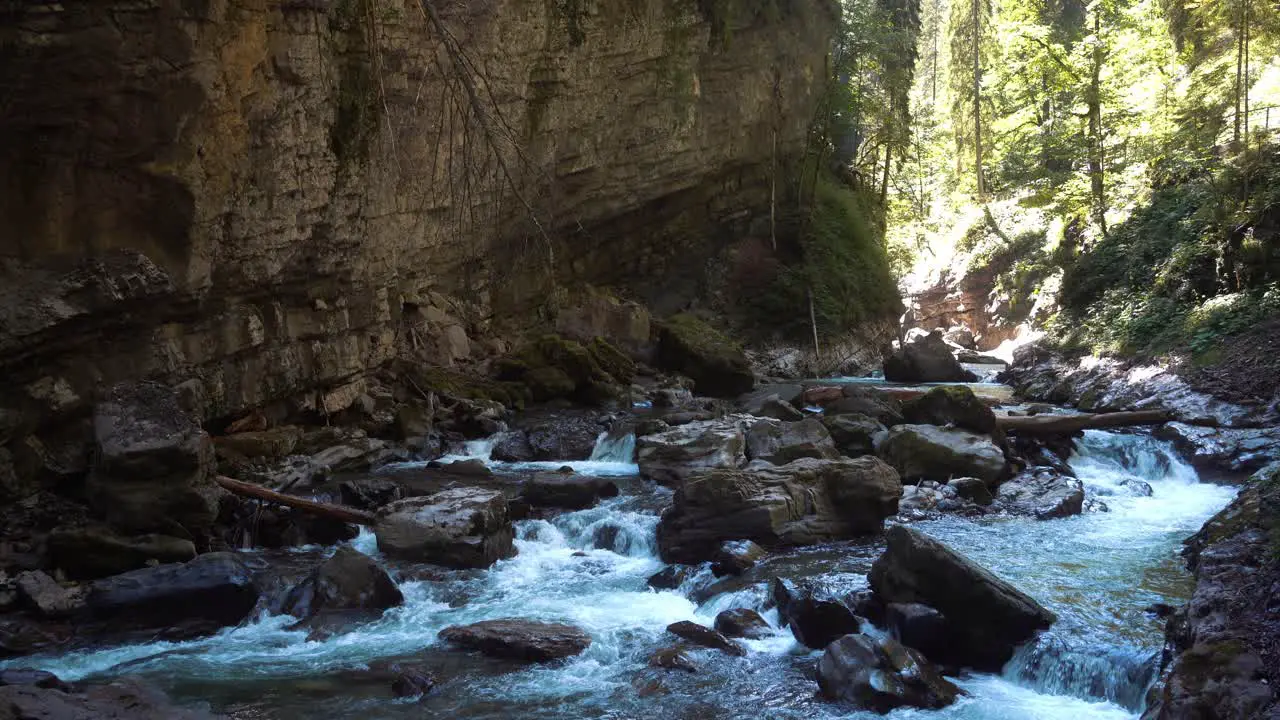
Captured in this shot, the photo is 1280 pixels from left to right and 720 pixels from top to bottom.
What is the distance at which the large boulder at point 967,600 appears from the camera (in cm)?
685

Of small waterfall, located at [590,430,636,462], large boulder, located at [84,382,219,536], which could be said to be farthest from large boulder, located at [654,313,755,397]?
large boulder, located at [84,382,219,536]

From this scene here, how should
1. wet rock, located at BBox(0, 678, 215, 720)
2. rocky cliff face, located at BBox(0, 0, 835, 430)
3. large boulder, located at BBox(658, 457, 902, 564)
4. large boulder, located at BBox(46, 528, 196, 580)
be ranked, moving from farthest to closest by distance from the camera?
1. large boulder, located at BBox(658, 457, 902, 564)
2. rocky cliff face, located at BBox(0, 0, 835, 430)
3. large boulder, located at BBox(46, 528, 196, 580)
4. wet rock, located at BBox(0, 678, 215, 720)

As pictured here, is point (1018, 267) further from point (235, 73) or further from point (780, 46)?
point (235, 73)

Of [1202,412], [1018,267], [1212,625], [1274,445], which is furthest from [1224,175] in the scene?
[1212,625]

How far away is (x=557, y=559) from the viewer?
31.1ft

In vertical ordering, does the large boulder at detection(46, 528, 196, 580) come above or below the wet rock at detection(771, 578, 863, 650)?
above

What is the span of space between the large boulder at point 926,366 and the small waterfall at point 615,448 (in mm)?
9814

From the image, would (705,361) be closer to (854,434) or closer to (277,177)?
(854,434)

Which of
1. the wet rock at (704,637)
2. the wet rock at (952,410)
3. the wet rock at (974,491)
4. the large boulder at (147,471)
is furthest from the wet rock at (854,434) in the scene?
the large boulder at (147,471)

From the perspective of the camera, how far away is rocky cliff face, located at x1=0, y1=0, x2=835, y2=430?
9.29 meters

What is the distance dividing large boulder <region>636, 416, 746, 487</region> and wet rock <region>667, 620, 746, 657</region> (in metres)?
4.42

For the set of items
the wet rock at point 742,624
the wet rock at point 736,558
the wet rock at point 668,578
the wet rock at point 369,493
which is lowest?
the wet rock at point 742,624

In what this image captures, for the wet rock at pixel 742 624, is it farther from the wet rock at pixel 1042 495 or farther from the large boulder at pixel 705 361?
the large boulder at pixel 705 361

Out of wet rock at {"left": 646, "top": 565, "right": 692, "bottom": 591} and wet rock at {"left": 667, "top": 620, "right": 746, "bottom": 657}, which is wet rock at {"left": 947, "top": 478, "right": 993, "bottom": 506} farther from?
A: wet rock at {"left": 667, "top": 620, "right": 746, "bottom": 657}
